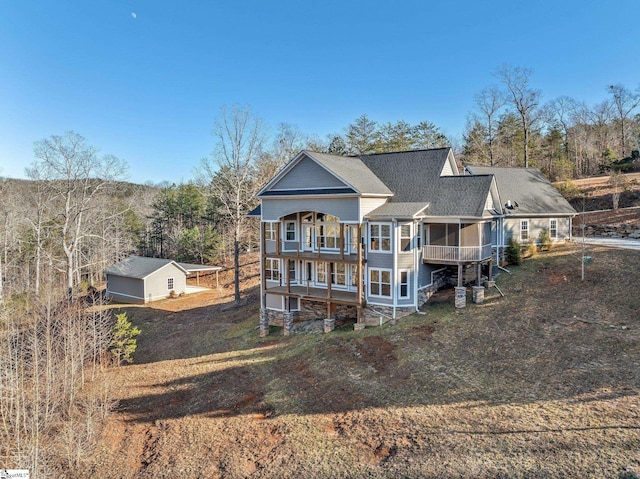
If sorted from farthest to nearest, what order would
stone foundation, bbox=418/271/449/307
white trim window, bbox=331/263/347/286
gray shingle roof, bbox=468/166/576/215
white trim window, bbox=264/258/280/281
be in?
gray shingle roof, bbox=468/166/576/215 → white trim window, bbox=264/258/280/281 → white trim window, bbox=331/263/347/286 → stone foundation, bbox=418/271/449/307

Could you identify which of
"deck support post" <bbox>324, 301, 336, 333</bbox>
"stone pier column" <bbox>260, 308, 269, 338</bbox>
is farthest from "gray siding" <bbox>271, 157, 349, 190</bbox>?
"stone pier column" <bbox>260, 308, 269, 338</bbox>

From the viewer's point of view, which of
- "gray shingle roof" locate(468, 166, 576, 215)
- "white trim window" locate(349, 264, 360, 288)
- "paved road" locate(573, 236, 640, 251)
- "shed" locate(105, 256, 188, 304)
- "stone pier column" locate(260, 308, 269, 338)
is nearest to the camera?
"white trim window" locate(349, 264, 360, 288)

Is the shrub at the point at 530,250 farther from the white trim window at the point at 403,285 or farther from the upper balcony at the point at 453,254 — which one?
the white trim window at the point at 403,285

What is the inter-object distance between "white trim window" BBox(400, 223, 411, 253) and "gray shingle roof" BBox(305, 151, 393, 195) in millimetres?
2240

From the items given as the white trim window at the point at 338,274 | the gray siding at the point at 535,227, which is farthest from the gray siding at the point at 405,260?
the gray siding at the point at 535,227

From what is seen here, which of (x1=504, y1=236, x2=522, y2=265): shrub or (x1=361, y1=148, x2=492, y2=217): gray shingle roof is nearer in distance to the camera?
(x1=361, y1=148, x2=492, y2=217): gray shingle roof

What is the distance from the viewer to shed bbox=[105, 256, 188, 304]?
3450cm

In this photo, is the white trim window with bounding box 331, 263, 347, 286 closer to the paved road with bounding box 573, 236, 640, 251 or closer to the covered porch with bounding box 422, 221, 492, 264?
the covered porch with bounding box 422, 221, 492, 264

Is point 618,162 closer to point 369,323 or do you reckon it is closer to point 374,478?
point 369,323

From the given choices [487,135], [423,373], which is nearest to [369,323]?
[423,373]

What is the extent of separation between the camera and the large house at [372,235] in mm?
19062

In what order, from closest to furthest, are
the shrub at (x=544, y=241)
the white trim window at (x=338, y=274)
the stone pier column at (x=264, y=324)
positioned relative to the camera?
1. the white trim window at (x=338, y=274)
2. the stone pier column at (x=264, y=324)
3. the shrub at (x=544, y=241)

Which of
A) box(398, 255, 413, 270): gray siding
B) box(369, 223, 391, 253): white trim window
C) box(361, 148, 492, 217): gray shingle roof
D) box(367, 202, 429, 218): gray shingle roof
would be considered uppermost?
box(361, 148, 492, 217): gray shingle roof

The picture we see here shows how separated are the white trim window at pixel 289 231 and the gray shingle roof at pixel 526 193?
1339 cm
